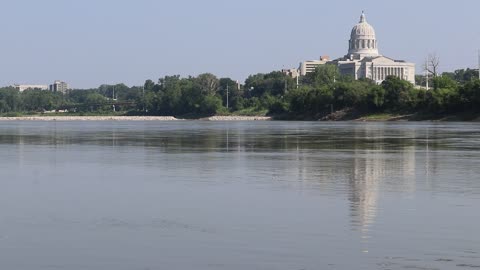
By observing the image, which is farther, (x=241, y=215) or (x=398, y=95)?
(x=398, y=95)

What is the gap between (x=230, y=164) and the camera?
1223 inches

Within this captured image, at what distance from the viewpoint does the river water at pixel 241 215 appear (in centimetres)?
1284

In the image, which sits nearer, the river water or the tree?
the river water

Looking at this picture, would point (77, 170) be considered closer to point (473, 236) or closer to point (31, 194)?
point (31, 194)

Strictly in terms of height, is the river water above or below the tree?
below

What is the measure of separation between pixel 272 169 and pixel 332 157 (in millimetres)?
6468

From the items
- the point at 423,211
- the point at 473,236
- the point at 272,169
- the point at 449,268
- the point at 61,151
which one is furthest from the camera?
the point at 61,151

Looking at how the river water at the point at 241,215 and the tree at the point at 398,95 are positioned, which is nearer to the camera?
the river water at the point at 241,215

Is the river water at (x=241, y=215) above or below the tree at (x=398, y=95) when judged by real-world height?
below

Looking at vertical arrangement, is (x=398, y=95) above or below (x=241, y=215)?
above

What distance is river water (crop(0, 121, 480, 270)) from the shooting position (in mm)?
12844

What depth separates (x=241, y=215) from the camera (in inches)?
674

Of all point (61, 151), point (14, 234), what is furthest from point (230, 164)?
point (14, 234)

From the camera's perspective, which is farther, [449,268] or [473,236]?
[473,236]
